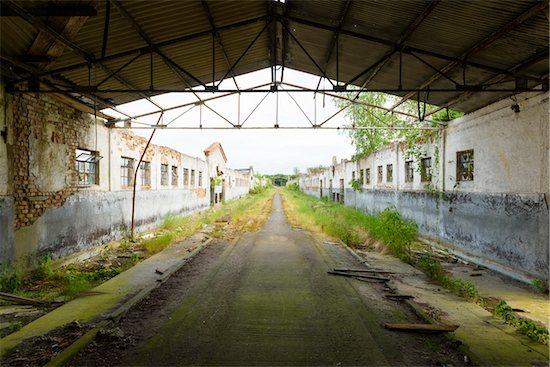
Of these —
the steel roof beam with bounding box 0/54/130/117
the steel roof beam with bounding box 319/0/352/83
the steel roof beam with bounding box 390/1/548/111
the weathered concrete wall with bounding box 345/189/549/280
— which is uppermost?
the steel roof beam with bounding box 319/0/352/83

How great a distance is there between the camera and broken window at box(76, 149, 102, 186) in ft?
30.4

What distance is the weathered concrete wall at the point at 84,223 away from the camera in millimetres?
7150

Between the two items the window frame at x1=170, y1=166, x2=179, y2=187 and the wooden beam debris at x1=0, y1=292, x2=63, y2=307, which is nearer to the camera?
the wooden beam debris at x1=0, y1=292, x2=63, y2=307

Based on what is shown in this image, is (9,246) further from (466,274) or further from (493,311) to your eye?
(466,274)

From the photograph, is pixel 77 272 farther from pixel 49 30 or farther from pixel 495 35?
pixel 495 35

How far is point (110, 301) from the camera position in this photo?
216 inches

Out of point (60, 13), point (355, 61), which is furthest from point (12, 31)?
point (355, 61)

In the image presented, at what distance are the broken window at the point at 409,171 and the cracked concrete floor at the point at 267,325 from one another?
7.71 metres

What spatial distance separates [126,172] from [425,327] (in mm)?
10841

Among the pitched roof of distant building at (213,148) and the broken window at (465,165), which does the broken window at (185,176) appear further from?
the broken window at (465,165)

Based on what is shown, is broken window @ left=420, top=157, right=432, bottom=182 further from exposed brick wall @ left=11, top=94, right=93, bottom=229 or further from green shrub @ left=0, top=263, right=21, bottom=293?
green shrub @ left=0, top=263, right=21, bottom=293

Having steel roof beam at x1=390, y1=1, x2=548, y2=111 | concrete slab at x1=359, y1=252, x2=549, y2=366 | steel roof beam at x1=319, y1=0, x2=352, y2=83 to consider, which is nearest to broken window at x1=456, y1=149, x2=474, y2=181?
steel roof beam at x1=390, y1=1, x2=548, y2=111

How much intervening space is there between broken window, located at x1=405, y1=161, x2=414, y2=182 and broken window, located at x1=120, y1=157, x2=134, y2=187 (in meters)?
11.0

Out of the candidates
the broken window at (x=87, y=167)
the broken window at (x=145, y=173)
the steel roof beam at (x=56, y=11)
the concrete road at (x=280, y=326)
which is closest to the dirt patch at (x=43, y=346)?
the concrete road at (x=280, y=326)
